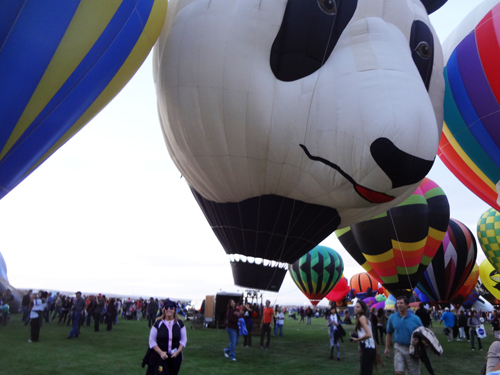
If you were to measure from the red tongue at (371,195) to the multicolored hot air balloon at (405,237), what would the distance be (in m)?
6.80

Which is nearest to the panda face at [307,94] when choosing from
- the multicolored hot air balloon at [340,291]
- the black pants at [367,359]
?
the black pants at [367,359]

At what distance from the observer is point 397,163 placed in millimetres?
7234

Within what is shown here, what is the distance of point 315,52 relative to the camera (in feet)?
24.8

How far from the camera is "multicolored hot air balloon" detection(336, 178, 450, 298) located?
1468cm

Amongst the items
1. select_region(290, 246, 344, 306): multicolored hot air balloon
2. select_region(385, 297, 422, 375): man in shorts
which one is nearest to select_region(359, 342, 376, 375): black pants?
select_region(385, 297, 422, 375): man in shorts

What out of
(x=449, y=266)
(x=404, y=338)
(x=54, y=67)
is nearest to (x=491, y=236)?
(x=449, y=266)

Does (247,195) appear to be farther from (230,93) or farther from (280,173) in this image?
(230,93)

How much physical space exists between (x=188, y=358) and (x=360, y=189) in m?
4.41

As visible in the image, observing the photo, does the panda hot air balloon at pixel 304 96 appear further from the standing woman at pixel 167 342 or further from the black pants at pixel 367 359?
the standing woman at pixel 167 342

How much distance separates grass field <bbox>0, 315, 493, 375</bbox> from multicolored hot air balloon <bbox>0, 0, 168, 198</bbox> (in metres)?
2.86

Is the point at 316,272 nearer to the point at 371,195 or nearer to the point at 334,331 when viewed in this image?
the point at 334,331

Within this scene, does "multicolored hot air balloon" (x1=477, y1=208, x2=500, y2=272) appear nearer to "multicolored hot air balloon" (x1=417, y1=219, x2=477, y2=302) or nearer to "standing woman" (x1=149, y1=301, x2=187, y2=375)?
"multicolored hot air balloon" (x1=417, y1=219, x2=477, y2=302)

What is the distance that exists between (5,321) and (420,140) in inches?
498

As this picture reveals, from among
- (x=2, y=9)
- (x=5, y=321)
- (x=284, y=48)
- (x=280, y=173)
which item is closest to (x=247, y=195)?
(x=280, y=173)
